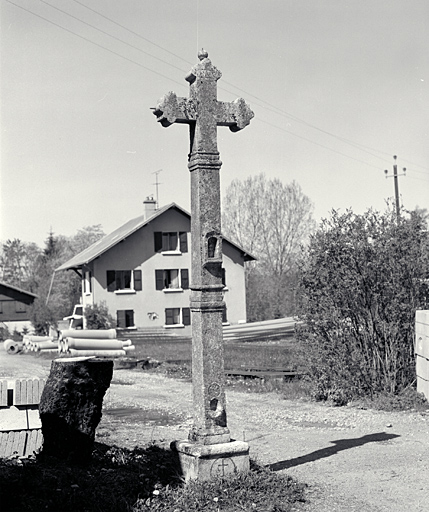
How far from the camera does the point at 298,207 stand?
62.1 meters

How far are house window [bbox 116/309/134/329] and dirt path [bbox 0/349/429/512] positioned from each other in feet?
100

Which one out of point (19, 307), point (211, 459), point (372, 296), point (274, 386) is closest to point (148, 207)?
point (19, 307)

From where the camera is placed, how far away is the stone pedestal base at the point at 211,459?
6.05 meters

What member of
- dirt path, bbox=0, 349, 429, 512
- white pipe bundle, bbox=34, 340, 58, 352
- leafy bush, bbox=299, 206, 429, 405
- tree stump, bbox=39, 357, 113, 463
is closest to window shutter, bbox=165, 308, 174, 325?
white pipe bundle, bbox=34, 340, 58, 352

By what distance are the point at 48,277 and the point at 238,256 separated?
2689cm

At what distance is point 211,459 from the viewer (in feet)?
19.9

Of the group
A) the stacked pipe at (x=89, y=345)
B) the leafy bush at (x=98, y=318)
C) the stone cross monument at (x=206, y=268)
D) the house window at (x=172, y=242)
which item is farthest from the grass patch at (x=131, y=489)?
the house window at (x=172, y=242)

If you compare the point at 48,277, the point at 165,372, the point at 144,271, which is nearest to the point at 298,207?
the point at 144,271

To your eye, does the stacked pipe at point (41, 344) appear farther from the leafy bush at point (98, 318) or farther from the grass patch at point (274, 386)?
the grass patch at point (274, 386)

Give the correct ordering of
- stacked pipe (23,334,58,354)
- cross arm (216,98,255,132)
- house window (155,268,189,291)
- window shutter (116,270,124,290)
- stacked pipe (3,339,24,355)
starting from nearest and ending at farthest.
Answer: cross arm (216,98,255,132) → stacked pipe (23,334,58,354) → stacked pipe (3,339,24,355) → window shutter (116,270,124,290) → house window (155,268,189,291)

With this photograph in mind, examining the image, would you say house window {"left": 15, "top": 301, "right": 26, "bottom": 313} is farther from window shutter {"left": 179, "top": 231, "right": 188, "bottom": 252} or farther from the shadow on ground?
the shadow on ground

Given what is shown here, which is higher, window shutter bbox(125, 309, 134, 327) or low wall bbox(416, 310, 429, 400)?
window shutter bbox(125, 309, 134, 327)

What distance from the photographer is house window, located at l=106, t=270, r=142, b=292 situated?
4603cm

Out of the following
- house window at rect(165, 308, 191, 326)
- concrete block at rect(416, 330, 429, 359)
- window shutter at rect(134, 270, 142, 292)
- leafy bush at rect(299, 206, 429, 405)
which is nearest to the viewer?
concrete block at rect(416, 330, 429, 359)
